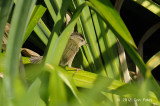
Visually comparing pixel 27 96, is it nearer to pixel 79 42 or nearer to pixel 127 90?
pixel 127 90

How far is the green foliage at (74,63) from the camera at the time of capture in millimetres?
793

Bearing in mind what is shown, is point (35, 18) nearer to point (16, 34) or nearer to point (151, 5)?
point (151, 5)

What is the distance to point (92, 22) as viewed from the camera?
175 centimetres

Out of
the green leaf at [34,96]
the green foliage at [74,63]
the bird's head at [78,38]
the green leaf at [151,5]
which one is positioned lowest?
the green leaf at [34,96]

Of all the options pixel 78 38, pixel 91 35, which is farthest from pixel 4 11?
pixel 91 35

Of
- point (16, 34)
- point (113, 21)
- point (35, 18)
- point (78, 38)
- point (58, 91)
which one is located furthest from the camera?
point (35, 18)

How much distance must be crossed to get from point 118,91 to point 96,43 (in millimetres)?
432

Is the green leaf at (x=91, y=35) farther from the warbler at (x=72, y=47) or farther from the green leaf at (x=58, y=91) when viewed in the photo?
the green leaf at (x=58, y=91)

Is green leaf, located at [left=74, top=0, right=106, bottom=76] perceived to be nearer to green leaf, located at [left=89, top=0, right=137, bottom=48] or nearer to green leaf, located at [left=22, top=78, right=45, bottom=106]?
green leaf, located at [left=89, top=0, right=137, bottom=48]

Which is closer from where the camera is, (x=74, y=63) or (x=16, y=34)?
(x=16, y=34)

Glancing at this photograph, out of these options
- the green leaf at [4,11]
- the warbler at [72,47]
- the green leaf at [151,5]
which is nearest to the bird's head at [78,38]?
the warbler at [72,47]

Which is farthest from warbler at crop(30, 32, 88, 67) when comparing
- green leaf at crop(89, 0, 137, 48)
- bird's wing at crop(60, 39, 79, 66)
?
green leaf at crop(89, 0, 137, 48)

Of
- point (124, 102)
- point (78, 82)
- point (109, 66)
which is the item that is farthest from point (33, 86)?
point (109, 66)

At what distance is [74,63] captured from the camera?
185 centimetres
